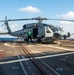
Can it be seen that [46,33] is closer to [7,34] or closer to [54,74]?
[7,34]

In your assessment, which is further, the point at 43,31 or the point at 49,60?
the point at 43,31

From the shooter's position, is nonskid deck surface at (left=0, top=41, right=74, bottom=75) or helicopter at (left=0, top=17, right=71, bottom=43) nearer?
nonskid deck surface at (left=0, top=41, right=74, bottom=75)

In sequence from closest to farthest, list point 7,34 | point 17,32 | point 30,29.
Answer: point 30,29 → point 17,32 → point 7,34

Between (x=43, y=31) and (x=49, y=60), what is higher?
(x=43, y=31)

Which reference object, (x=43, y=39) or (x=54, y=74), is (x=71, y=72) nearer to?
(x=54, y=74)

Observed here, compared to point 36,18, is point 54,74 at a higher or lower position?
lower

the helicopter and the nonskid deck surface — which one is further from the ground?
the helicopter

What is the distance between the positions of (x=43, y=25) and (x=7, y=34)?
1593cm

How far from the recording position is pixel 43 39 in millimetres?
41281

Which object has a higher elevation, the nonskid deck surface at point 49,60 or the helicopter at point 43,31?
the helicopter at point 43,31

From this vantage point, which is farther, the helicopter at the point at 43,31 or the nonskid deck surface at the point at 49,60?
the helicopter at the point at 43,31

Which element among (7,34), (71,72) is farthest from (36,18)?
(71,72)

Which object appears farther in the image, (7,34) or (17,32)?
(7,34)

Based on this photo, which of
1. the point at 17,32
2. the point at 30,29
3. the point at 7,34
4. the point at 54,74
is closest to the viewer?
the point at 54,74
